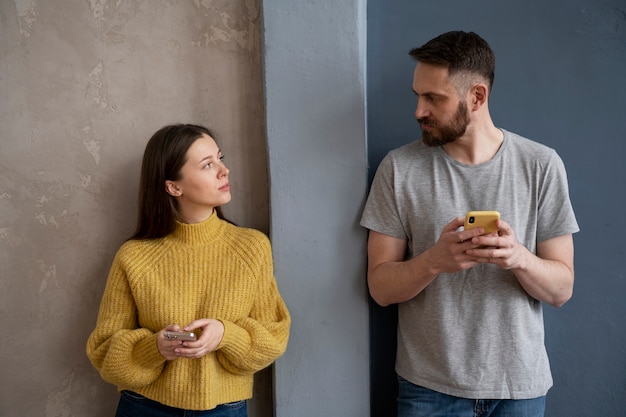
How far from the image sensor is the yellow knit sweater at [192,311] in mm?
1856

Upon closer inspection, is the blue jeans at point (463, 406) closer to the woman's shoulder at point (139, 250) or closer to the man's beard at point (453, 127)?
the man's beard at point (453, 127)

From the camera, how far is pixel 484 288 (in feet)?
6.17

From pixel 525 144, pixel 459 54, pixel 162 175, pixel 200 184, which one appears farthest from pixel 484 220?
pixel 162 175

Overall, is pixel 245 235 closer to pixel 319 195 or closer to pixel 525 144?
pixel 319 195

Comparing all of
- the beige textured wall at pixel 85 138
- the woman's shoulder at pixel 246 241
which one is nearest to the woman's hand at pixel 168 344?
A: the woman's shoulder at pixel 246 241

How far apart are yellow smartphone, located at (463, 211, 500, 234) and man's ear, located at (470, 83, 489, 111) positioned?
1.34 ft

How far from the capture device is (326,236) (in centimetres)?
206

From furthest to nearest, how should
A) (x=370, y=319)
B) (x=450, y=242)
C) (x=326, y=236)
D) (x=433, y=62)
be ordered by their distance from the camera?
(x=370, y=319) < (x=326, y=236) < (x=433, y=62) < (x=450, y=242)

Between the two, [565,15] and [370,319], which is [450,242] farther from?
[565,15]

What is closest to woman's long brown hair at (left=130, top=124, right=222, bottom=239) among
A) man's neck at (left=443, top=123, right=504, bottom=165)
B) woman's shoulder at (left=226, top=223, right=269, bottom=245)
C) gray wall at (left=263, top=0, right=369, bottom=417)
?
woman's shoulder at (left=226, top=223, right=269, bottom=245)

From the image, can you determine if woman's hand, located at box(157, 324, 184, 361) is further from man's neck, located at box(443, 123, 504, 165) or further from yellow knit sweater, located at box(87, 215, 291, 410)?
man's neck, located at box(443, 123, 504, 165)

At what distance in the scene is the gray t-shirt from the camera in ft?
6.09

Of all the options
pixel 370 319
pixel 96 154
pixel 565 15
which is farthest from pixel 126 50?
pixel 565 15

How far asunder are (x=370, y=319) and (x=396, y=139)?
0.65 meters
